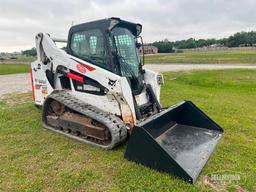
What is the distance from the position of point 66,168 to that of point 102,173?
58 centimetres

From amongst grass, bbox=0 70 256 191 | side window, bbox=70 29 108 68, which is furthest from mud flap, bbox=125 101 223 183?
side window, bbox=70 29 108 68

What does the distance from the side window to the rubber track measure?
0.85 m

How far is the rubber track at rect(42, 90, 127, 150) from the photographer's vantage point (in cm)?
395

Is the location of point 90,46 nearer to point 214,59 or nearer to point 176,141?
Result: point 176,141

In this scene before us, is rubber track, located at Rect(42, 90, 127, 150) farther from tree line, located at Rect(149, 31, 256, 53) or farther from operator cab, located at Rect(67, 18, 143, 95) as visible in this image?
tree line, located at Rect(149, 31, 256, 53)

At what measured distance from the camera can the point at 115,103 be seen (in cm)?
432

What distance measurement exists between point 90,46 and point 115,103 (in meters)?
1.20

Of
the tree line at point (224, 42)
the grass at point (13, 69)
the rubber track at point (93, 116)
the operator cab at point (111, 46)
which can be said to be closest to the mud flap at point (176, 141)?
the rubber track at point (93, 116)

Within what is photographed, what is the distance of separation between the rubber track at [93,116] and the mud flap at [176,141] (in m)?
0.40

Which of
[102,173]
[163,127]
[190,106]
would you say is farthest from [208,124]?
[102,173]

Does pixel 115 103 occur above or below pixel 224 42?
below

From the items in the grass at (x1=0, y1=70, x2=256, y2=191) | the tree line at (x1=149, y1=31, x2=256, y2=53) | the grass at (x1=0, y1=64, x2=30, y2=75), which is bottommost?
the grass at (x1=0, y1=70, x2=256, y2=191)

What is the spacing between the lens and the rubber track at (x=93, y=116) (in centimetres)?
395

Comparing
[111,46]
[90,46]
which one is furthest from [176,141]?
[90,46]
